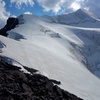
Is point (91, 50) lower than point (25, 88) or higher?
higher

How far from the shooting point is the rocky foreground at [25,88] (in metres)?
16.7

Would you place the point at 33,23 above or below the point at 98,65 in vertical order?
above

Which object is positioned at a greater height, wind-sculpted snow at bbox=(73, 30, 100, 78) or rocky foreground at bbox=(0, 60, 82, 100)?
wind-sculpted snow at bbox=(73, 30, 100, 78)

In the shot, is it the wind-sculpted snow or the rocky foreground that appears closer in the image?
the rocky foreground

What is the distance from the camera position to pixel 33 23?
86750 mm

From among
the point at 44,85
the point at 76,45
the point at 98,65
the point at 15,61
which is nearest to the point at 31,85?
the point at 44,85

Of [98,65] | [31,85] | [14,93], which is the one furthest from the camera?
[98,65]

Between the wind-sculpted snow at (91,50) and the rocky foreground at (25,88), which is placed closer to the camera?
the rocky foreground at (25,88)

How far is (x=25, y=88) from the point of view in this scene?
725 inches

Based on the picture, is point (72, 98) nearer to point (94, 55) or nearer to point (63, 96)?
point (63, 96)

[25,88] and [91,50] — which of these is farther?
[91,50]

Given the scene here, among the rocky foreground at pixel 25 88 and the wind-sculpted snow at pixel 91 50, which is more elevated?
the wind-sculpted snow at pixel 91 50

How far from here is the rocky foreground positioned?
1670 cm

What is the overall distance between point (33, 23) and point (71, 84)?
61606 millimetres
